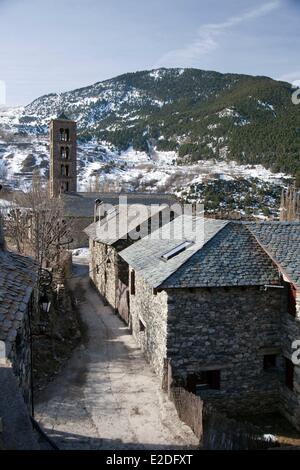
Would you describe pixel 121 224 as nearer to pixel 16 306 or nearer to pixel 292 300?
pixel 292 300

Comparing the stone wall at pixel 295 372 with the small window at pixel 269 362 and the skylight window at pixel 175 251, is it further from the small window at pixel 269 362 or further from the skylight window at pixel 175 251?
the skylight window at pixel 175 251

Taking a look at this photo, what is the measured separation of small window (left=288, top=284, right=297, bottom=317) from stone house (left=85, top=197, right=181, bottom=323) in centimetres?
907

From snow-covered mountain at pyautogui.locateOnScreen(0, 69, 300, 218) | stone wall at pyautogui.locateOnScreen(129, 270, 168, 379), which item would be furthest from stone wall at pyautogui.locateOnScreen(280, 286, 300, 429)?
snow-covered mountain at pyautogui.locateOnScreen(0, 69, 300, 218)

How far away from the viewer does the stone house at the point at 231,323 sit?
46.0 feet

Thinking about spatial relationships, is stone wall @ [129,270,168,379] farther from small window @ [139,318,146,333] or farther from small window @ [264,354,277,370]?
small window @ [264,354,277,370]

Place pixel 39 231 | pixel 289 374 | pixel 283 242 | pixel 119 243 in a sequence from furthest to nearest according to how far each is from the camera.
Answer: pixel 119 243, pixel 39 231, pixel 283 242, pixel 289 374

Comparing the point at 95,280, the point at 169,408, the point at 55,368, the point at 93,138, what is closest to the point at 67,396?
the point at 55,368

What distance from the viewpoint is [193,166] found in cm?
12888

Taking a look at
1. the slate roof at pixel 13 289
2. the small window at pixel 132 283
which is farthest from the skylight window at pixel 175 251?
the slate roof at pixel 13 289

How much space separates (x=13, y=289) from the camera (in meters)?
8.45

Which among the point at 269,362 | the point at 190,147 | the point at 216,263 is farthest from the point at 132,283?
the point at 190,147

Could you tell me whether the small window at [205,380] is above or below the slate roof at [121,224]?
below

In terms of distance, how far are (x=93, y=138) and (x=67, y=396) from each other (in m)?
167

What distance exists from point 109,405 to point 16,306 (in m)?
7.13
